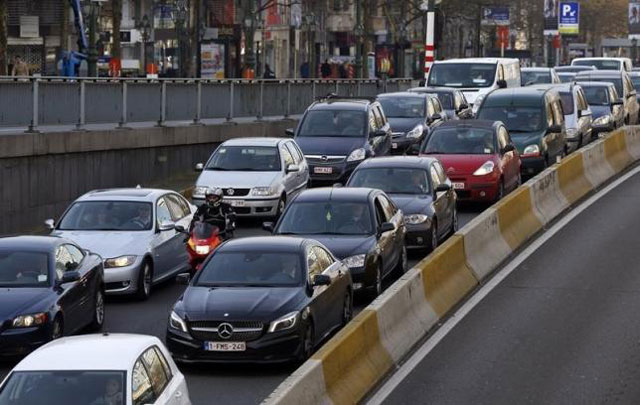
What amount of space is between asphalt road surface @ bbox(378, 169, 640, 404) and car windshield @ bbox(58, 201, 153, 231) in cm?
521

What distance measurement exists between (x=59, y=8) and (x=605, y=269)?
4633 cm

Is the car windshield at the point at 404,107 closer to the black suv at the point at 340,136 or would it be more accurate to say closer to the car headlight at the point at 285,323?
the black suv at the point at 340,136

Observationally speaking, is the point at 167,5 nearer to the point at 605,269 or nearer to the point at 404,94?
the point at 404,94

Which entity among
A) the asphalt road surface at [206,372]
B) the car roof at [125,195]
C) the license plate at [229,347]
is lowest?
the asphalt road surface at [206,372]

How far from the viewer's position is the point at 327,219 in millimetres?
23094

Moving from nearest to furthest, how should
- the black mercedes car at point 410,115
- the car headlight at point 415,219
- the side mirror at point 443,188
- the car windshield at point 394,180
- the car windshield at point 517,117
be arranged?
1. the car headlight at point 415,219
2. the side mirror at point 443,188
3. the car windshield at point 394,180
4. the car windshield at point 517,117
5. the black mercedes car at point 410,115

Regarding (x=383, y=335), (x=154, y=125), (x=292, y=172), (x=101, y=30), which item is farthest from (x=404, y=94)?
(x=101, y=30)

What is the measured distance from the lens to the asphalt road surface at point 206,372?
16.6m

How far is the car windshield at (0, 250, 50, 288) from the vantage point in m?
19.1

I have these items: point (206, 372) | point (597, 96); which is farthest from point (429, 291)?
point (597, 96)

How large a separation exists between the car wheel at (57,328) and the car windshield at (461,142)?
49.4ft

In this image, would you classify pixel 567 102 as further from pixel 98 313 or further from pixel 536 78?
pixel 98 313

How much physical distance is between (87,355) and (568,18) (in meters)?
113

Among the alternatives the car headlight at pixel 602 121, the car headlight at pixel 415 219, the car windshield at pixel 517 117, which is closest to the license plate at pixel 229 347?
the car headlight at pixel 415 219
